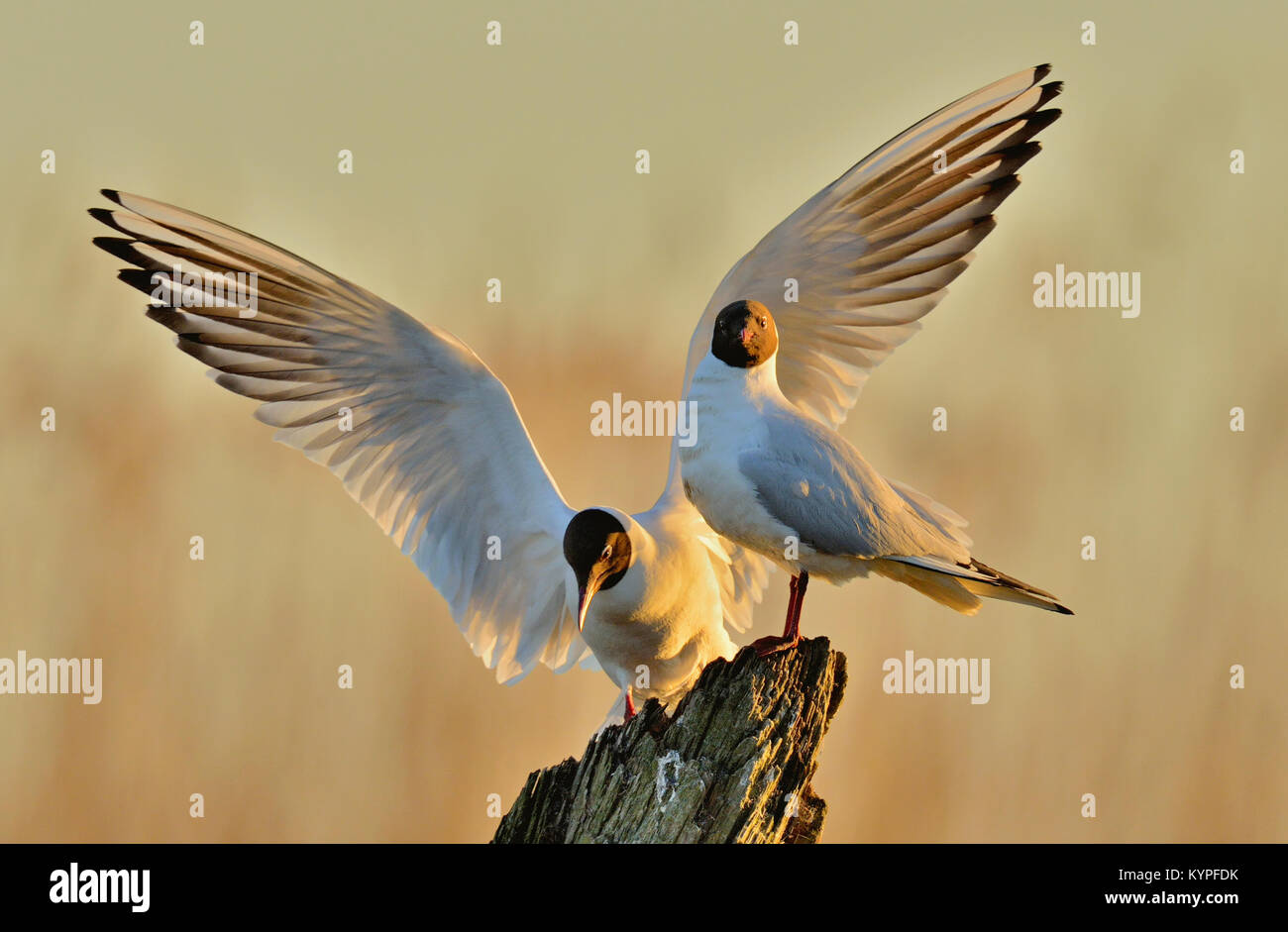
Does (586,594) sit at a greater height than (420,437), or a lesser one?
lesser

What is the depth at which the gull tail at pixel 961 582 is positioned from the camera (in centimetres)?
367

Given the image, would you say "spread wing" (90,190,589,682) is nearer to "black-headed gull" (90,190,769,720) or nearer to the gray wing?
"black-headed gull" (90,190,769,720)

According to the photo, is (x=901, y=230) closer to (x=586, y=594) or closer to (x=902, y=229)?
(x=902, y=229)

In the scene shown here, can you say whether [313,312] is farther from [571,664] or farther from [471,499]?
[571,664]

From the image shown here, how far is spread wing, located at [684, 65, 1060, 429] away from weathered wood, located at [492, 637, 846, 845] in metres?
1.63

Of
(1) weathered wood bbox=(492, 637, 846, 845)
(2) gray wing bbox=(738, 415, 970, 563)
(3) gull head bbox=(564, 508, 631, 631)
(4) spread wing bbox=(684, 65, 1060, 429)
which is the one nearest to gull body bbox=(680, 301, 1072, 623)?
(2) gray wing bbox=(738, 415, 970, 563)

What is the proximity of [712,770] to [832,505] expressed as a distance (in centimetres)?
85

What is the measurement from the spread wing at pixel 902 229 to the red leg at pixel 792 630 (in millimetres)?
1201

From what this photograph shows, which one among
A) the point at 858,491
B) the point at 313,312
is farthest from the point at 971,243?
the point at 313,312

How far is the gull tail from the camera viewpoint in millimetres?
3666

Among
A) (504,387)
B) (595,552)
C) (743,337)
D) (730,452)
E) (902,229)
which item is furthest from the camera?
(902,229)

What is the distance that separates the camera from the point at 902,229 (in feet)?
16.3

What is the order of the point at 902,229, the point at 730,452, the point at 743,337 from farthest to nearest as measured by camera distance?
1. the point at 902,229
2. the point at 743,337
3. the point at 730,452

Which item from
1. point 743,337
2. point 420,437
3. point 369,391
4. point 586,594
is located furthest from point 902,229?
point 369,391
